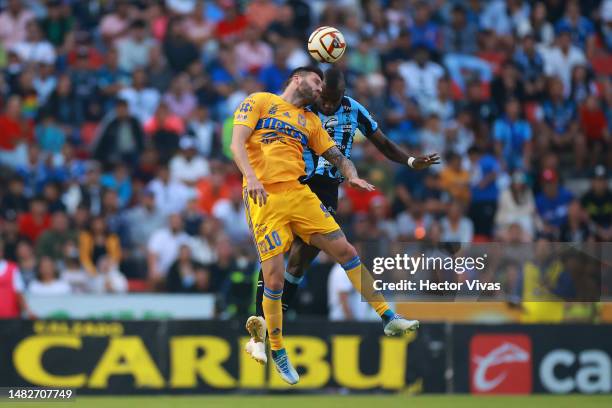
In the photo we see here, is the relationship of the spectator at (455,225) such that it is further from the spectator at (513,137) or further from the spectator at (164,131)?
the spectator at (164,131)

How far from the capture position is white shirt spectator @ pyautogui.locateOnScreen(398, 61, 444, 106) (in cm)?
2333

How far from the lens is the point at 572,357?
1772 centimetres

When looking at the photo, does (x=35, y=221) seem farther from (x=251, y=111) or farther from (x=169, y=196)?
(x=251, y=111)

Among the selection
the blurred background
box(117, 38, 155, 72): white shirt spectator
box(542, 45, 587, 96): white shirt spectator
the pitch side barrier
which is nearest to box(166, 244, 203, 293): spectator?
the blurred background

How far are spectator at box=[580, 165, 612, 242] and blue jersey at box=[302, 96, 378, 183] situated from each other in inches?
349

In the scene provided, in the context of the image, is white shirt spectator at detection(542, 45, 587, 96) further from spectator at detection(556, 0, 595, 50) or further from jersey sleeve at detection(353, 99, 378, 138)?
jersey sleeve at detection(353, 99, 378, 138)

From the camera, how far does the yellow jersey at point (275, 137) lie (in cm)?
1245

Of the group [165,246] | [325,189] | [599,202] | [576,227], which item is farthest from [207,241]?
[599,202]

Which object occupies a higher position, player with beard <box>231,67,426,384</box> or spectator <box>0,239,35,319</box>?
player with beard <box>231,67,426,384</box>

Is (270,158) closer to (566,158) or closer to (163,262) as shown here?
(163,262)

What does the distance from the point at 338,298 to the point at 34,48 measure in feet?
26.1

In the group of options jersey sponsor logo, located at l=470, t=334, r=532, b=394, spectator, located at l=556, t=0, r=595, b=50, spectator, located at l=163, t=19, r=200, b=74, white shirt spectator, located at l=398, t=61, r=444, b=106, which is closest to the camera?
jersey sponsor logo, located at l=470, t=334, r=532, b=394

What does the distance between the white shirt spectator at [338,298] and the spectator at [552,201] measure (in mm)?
4213

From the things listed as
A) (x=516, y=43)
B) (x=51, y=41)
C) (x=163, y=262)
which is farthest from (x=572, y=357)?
(x=51, y=41)
